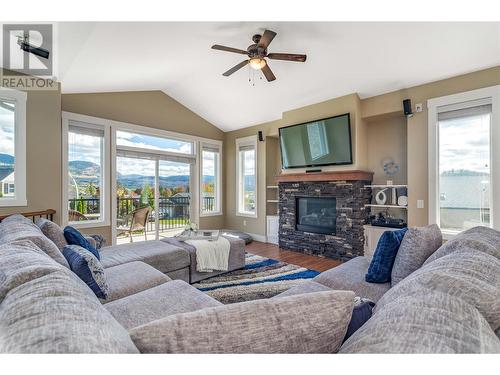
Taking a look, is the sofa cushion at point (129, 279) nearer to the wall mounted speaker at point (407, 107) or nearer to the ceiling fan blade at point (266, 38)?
the ceiling fan blade at point (266, 38)

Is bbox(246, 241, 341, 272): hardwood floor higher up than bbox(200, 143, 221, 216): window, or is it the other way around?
bbox(200, 143, 221, 216): window

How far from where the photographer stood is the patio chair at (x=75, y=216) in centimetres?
395

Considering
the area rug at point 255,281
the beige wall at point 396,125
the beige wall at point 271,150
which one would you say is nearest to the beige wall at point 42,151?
the area rug at point 255,281

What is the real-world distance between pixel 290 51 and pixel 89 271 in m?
3.41

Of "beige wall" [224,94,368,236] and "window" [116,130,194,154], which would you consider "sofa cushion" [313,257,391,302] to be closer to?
"beige wall" [224,94,368,236]

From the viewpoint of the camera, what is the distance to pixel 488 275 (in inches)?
36.0

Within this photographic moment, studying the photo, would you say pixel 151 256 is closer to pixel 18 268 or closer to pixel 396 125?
pixel 18 268

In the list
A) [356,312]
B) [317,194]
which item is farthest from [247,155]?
[356,312]

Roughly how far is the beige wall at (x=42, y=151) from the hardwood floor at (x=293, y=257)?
3262mm

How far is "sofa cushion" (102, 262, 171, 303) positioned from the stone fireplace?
302 centimetres

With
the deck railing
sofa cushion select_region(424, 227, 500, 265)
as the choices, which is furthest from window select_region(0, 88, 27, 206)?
sofa cushion select_region(424, 227, 500, 265)

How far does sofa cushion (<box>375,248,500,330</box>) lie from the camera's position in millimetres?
754

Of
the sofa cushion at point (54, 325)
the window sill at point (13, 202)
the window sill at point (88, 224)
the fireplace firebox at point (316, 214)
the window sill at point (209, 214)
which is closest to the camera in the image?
the sofa cushion at point (54, 325)
